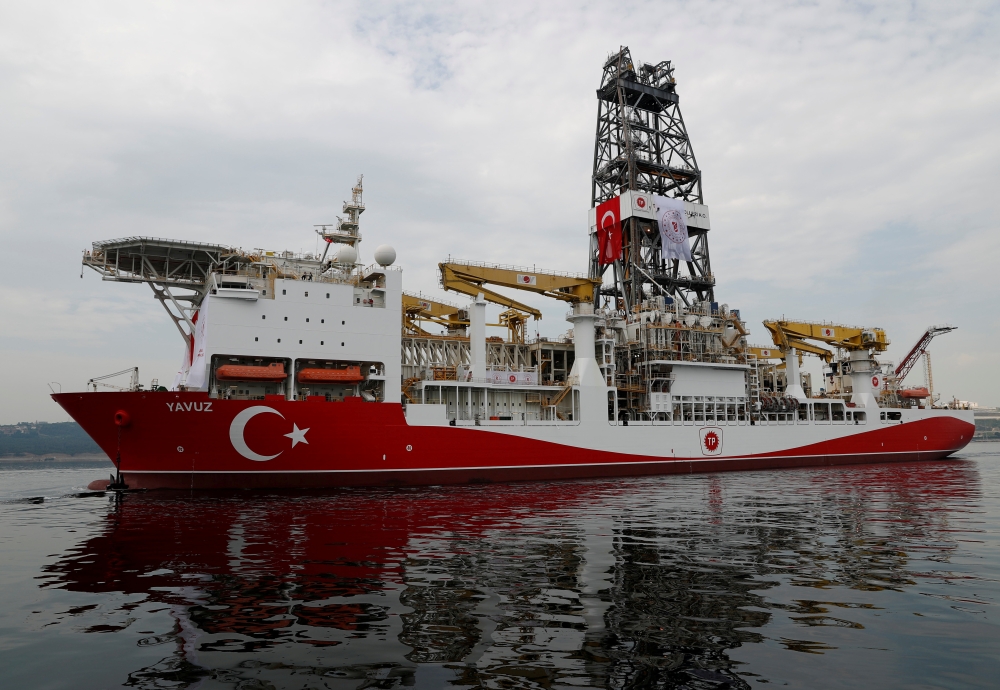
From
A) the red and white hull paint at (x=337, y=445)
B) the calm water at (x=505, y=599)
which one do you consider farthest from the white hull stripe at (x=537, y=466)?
the calm water at (x=505, y=599)

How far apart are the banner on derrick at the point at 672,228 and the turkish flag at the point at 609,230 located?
98.4 inches

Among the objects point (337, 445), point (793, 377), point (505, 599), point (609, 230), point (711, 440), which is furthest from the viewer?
point (609, 230)

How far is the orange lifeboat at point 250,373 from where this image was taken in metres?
21.8

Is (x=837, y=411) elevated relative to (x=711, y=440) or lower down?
elevated

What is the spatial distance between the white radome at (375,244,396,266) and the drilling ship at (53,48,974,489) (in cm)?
9

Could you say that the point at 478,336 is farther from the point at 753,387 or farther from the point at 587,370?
the point at 753,387

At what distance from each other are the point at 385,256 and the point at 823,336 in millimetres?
28912

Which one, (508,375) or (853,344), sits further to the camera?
(853,344)

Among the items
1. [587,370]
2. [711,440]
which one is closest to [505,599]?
[587,370]

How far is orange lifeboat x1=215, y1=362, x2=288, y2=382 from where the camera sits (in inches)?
857

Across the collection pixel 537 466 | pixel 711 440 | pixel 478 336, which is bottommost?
pixel 537 466

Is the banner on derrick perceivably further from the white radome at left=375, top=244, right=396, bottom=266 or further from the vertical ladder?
the white radome at left=375, top=244, right=396, bottom=266

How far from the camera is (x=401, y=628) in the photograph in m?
6.70

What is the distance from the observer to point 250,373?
22031mm
